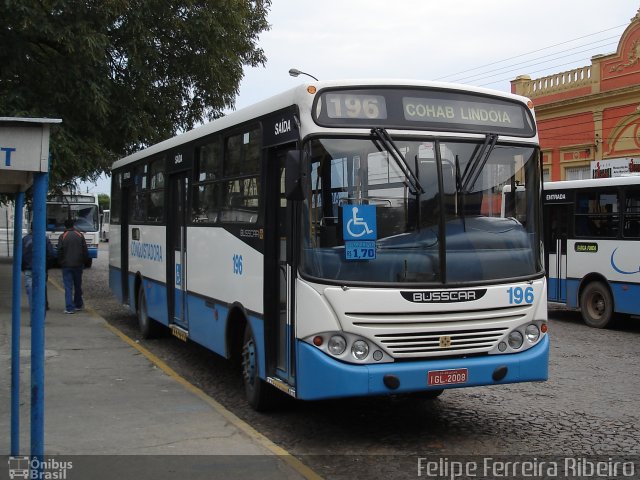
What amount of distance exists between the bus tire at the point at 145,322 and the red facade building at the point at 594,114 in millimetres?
17795

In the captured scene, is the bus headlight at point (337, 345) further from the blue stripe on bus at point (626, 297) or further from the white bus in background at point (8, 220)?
the white bus in background at point (8, 220)

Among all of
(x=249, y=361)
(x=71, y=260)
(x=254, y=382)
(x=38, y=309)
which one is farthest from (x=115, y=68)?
(x=38, y=309)

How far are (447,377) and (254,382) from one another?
7.30 feet

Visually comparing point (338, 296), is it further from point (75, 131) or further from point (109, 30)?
point (109, 30)

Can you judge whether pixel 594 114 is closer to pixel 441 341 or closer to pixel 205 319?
pixel 205 319

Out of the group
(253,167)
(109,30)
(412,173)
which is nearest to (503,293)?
(412,173)

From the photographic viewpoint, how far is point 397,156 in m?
6.42

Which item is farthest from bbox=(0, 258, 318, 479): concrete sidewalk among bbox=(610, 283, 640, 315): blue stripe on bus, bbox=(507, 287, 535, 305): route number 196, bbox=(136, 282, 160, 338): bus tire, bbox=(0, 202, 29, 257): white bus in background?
bbox=(0, 202, 29, 257): white bus in background

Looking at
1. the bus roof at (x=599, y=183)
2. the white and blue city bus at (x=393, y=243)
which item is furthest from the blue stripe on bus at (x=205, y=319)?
the bus roof at (x=599, y=183)

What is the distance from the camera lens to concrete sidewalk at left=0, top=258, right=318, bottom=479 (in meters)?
5.85

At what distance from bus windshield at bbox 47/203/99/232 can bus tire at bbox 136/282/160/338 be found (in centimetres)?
1914

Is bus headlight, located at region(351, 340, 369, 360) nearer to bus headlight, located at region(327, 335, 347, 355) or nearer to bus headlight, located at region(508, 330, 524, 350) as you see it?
bus headlight, located at region(327, 335, 347, 355)

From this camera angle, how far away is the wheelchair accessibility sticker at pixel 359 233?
20.5 ft

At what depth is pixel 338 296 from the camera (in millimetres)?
6152
